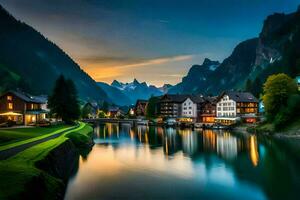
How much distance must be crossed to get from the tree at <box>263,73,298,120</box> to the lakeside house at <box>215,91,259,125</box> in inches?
1214

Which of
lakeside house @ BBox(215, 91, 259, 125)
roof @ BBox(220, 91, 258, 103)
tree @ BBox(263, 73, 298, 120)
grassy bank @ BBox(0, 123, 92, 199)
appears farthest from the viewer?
roof @ BBox(220, 91, 258, 103)

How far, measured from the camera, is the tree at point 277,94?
110 m

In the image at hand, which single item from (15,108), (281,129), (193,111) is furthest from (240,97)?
(15,108)

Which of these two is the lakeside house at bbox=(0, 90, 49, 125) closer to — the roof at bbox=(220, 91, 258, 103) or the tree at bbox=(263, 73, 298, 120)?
the tree at bbox=(263, 73, 298, 120)

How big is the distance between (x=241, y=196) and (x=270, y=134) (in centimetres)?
7445

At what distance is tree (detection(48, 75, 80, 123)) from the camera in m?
101

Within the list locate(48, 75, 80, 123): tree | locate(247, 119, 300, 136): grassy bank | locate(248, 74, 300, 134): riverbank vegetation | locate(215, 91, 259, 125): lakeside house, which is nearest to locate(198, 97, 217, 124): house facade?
locate(215, 91, 259, 125): lakeside house

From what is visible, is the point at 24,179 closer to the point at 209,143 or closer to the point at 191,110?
the point at 209,143

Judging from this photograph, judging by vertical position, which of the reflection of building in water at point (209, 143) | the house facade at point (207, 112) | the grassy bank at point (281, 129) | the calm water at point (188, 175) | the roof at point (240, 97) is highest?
the roof at point (240, 97)

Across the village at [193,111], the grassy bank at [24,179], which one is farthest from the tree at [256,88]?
the grassy bank at [24,179]

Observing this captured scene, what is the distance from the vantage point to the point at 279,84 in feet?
363

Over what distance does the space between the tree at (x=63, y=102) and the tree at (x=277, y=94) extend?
6418 centimetres

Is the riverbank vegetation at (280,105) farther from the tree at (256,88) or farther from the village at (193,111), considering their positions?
the tree at (256,88)

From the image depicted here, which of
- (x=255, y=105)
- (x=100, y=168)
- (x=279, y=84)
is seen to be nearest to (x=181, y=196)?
(x=100, y=168)
